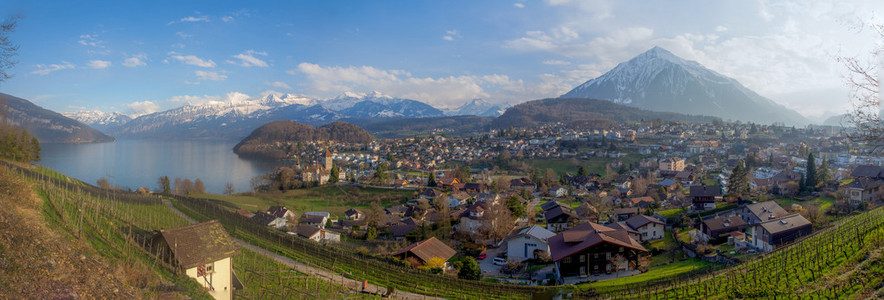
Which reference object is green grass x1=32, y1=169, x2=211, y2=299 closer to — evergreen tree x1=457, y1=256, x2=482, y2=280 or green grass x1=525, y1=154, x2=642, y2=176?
evergreen tree x1=457, y1=256, x2=482, y2=280

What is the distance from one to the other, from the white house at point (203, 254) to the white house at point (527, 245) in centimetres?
997

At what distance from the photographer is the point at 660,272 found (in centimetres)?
1295

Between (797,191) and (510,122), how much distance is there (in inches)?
3853

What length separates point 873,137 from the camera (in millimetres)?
4836

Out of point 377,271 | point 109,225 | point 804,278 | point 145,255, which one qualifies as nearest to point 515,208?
point 377,271

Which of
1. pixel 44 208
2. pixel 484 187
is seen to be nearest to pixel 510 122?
pixel 484 187

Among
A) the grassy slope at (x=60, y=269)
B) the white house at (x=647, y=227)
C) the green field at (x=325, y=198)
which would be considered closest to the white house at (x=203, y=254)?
the grassy slope at (x=60, y=269)

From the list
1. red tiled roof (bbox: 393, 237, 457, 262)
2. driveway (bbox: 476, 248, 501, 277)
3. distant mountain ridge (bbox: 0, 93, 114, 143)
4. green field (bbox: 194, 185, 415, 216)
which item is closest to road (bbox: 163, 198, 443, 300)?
red tiled roof (bbox: 393, 237, 457, 262)

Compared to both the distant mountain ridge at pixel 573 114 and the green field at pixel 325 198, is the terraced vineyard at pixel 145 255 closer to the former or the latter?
the green field at pixel 325 198

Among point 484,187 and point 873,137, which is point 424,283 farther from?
point 484,187

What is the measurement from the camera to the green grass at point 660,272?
474 inches

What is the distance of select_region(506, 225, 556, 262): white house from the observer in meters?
15.9

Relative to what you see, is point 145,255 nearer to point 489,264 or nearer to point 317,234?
point 317,234

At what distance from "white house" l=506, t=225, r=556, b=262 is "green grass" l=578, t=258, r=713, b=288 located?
11.3 feet
